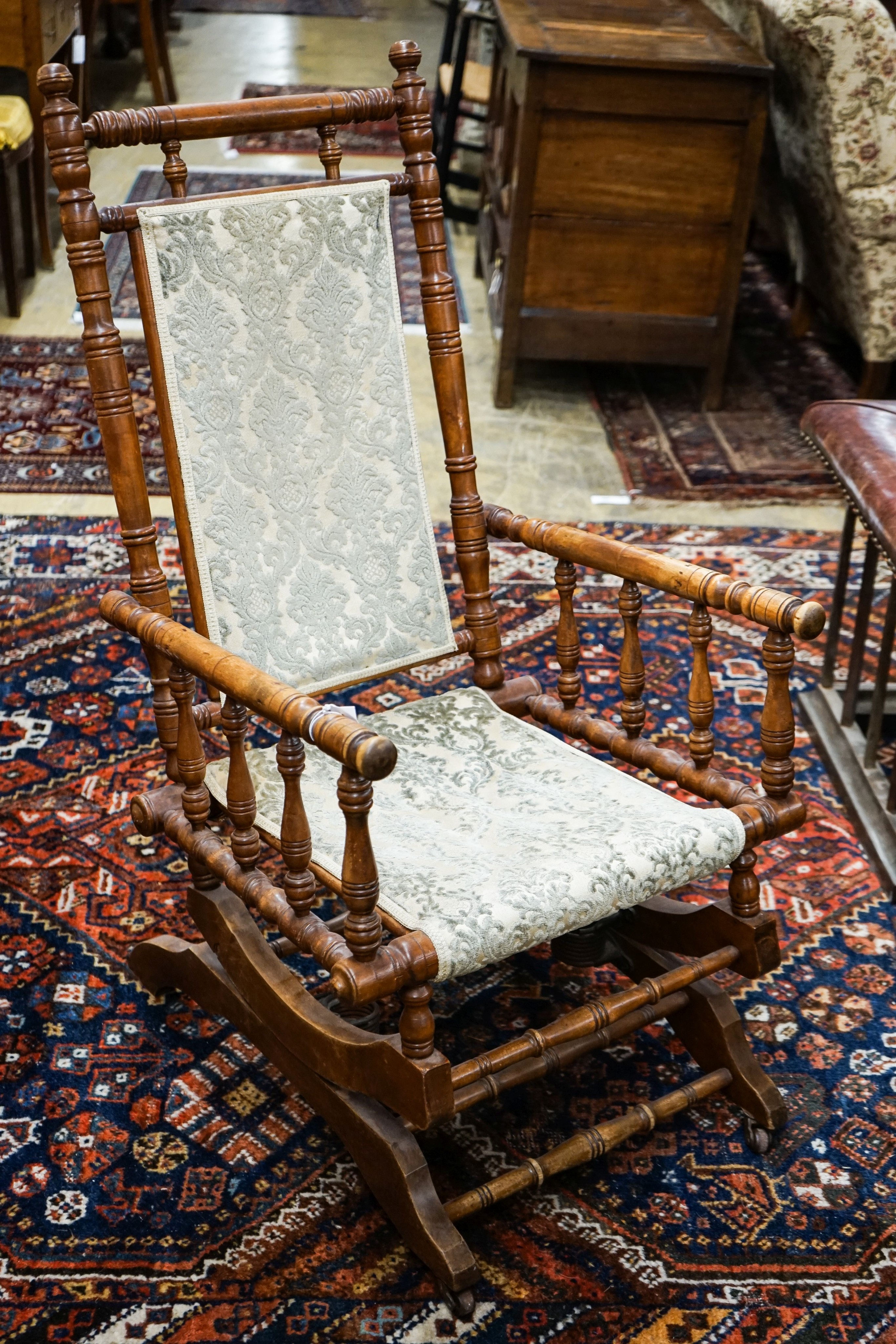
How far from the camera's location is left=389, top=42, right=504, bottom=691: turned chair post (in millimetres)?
2084

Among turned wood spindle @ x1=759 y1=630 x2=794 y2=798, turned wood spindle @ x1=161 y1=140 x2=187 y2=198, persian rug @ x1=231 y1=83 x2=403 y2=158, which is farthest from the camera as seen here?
Result: persian rug @ x1=231 y1=83 x2=403 y2=158

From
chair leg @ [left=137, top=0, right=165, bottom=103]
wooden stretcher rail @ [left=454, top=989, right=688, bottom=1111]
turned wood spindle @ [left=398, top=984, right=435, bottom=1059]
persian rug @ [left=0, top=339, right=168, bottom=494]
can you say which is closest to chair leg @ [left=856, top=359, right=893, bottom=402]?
persian rug @ [left=0, top=339, right=168, bottom=494]

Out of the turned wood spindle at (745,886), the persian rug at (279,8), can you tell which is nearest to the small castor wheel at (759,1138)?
the turned wood spindle at (745,886)

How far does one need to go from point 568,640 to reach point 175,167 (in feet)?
2.96

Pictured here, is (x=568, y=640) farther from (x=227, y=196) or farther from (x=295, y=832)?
(x=227, y=196)

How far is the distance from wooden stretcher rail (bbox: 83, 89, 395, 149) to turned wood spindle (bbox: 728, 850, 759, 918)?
1176mm

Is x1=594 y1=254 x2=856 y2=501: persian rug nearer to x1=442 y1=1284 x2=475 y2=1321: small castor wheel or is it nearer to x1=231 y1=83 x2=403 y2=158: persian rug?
x1=231 y1=83 x2=403 y2=158: persian rug

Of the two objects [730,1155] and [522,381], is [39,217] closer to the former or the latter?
[522,381]

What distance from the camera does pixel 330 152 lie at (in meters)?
2.07

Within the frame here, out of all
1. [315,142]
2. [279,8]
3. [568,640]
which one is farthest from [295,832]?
[279,8]

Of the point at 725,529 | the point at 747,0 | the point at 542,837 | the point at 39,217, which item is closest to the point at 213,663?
the point at 542,837

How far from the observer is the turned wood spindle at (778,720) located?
1810 mm

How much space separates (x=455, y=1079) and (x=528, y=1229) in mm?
346

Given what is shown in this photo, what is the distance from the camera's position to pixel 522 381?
474 centimetres
